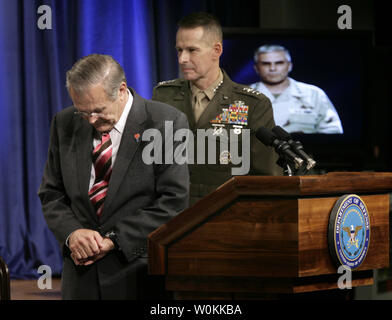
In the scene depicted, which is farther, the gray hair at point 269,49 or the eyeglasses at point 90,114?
the gray hair at point 269,49

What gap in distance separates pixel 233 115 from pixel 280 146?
0.98 m

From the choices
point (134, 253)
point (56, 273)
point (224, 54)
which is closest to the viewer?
point (134, 253)

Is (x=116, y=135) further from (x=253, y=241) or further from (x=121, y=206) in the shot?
(x=253, y=241)

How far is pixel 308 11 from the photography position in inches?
212

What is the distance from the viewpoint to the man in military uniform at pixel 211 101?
9.05 ft

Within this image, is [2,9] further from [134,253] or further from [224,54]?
[134,253]

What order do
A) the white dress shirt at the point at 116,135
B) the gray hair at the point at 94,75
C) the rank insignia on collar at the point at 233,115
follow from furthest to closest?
the rank insignia on collar at the point at 233,115 → the white dress shirt at the point at 116,135 → the gray hair at the point at 94,75

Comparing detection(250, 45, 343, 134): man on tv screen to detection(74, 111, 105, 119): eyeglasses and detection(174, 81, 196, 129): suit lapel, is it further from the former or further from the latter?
detection(74, 111, 105, 119): eyeglasses

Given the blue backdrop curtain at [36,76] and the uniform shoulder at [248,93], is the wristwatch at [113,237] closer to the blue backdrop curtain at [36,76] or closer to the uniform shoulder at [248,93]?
the uniform shoulder at [248,93]

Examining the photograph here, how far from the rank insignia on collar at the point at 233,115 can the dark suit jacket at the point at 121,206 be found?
2.63 ft

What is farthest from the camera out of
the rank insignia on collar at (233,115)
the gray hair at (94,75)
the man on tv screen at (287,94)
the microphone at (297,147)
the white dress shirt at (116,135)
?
the man on tv screen at (287,94)

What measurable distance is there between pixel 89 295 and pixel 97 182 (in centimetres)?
36

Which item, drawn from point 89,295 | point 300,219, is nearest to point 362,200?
point 300,219

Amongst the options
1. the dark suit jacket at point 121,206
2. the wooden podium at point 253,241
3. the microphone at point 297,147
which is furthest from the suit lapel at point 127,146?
the microphone at point 297,147
